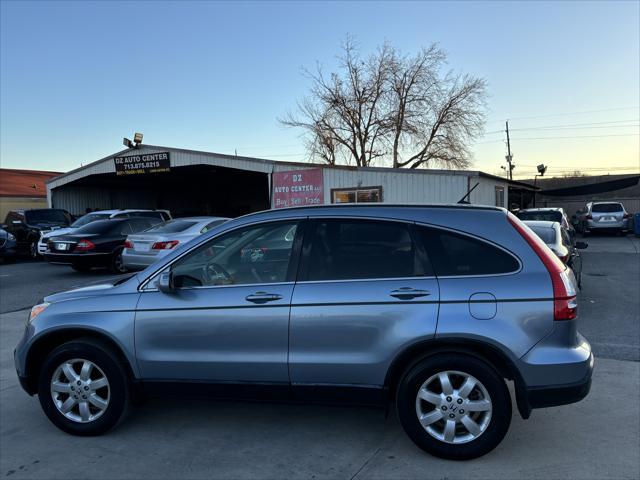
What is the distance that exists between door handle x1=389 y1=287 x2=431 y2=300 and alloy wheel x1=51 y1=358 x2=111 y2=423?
7.37 feet

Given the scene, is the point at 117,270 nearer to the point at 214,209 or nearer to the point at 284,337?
the point at 284,337

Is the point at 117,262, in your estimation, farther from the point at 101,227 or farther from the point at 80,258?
the point at 101,227

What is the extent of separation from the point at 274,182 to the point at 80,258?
10.0 meters

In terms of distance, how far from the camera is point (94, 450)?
357 centimetres

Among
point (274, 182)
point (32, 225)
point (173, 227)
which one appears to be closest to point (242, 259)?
point (173, 227)

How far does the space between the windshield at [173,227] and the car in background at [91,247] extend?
4.67 ft

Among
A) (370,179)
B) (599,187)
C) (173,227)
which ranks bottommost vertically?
(173,227)

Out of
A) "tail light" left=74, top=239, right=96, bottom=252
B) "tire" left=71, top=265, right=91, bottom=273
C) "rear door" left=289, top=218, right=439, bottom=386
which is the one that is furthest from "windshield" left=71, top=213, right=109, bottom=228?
"rear door" left=289, top=218, right=439, bottom=386

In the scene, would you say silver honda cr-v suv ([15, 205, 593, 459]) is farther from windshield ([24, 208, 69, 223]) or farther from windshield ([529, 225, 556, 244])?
windshield ([24, 208, 69, 223])

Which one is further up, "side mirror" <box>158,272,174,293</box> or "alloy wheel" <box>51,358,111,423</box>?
"side mirror" <box>158,272,174,293</box>

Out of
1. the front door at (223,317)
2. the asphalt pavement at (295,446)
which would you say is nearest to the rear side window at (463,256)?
the front door at (223,317)

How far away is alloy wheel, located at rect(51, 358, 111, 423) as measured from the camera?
146 inches

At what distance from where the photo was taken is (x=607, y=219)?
23391 mm

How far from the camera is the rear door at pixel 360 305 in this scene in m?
3.24
